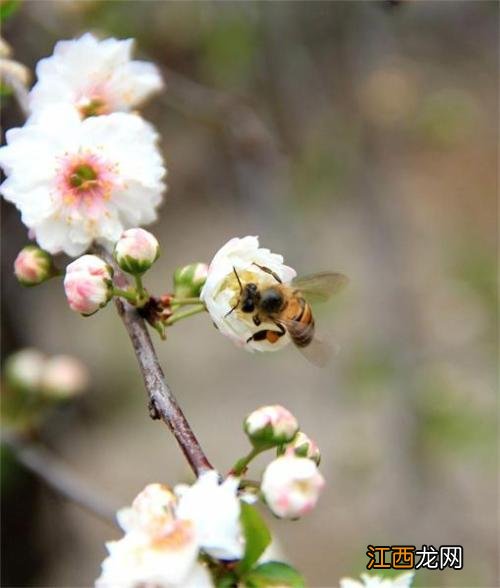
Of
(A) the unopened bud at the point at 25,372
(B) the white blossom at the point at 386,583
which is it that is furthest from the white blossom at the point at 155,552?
(A) the unopened bud at the point at 25,372

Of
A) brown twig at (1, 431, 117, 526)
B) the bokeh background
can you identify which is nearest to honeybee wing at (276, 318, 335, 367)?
brown twig at (1, 431, 117, 526)

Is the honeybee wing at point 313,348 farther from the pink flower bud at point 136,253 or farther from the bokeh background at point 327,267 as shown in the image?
the bokeh background at point 327,267

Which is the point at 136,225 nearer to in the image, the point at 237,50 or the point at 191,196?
the point at 237,50

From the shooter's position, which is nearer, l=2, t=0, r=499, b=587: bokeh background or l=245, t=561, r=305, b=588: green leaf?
l=245, t=561, r=305, b=588: green leaf

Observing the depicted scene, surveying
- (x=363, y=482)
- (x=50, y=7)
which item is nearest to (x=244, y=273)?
(x=50, y=7)

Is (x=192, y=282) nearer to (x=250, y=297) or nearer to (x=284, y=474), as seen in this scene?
(x=250, y=297)

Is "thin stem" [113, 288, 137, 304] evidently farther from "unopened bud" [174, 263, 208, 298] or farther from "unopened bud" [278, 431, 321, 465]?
"unopened bud" [278, 431, 321, 465]

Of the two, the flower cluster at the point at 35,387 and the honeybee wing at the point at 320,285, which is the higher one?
the flower cluster at the point at 35,387
